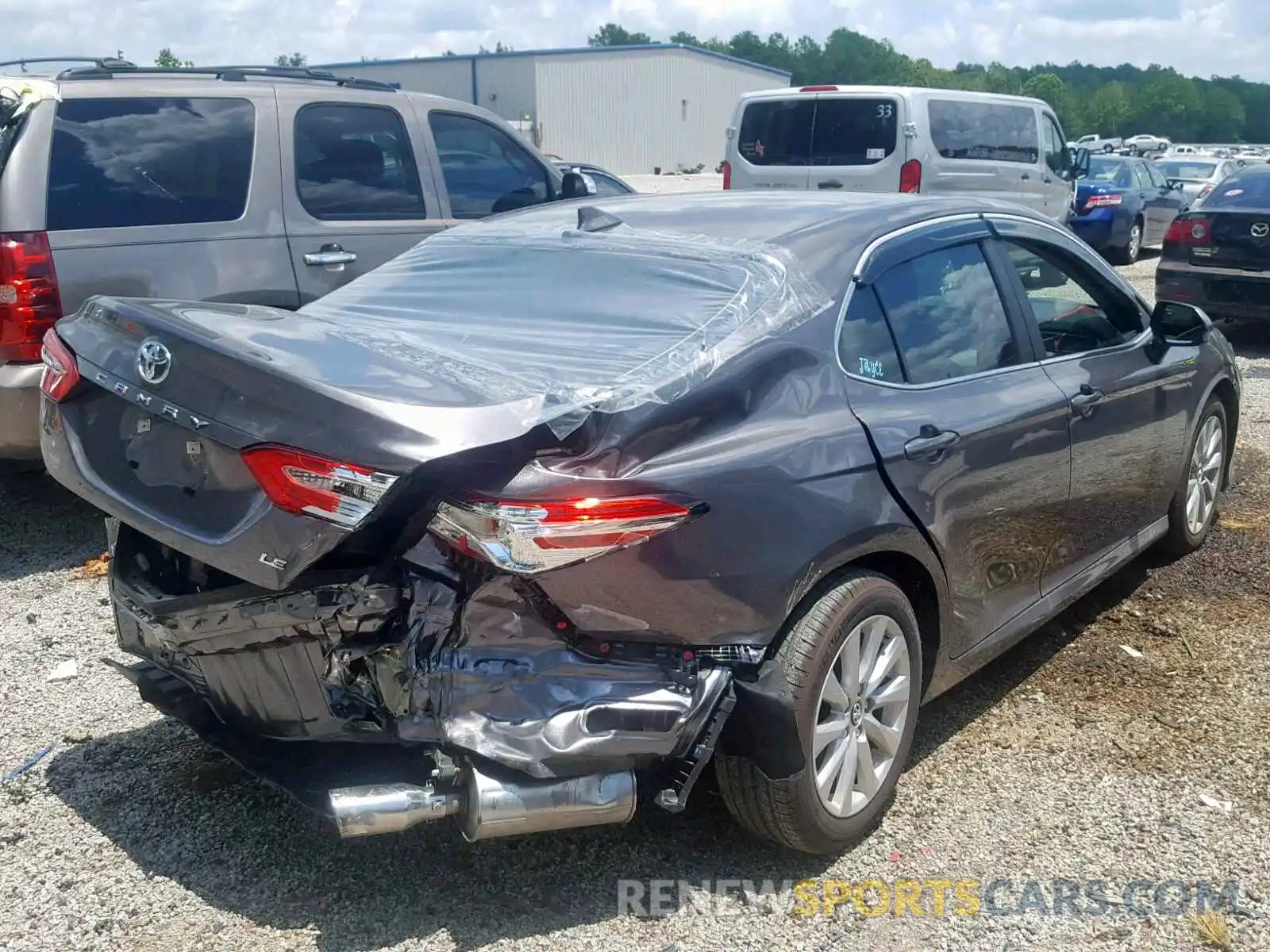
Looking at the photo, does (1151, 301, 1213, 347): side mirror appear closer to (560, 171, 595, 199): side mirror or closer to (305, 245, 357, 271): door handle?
(560, 171, 595, 199): side mirror

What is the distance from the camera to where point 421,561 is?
256 cm

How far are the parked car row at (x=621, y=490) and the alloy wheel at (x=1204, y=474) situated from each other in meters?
0.51

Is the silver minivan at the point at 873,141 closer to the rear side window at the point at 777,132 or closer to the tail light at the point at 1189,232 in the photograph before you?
the rear side window at the point at 777,132

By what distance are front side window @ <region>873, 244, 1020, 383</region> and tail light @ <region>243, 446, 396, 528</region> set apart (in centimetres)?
162

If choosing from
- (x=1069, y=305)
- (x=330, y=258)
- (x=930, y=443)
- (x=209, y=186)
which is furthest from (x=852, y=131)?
(x=930, y=443)

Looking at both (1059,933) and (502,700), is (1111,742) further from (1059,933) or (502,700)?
(502,700)

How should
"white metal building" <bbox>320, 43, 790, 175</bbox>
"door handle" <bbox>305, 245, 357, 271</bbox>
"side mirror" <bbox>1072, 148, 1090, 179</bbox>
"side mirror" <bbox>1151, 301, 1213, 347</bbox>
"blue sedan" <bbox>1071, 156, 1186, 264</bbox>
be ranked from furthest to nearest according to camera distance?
"white metal building" <bbox>320, 43, 790, 175</bbox> → "blue sedan" <bbox>1071, 156, 1186, 264</bbox> → "side mirror" <bbox>1072, 148, 1090, 179</bbox> → "door handle" <bbox>305, 245, 357, 271</bbox> → "side mirror" <bbox>1151, 301, 1213, 347</bbox>

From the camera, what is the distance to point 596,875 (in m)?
3.06

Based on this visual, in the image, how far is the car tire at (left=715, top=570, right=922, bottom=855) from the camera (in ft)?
9.33

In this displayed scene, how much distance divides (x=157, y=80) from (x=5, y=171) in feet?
3.17

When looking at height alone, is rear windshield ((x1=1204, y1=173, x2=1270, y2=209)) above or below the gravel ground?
above

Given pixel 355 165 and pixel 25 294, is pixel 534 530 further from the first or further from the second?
pixel 355 165

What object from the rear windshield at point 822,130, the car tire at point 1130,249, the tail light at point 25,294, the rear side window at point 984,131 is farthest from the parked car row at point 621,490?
the car tire at point 1130,249

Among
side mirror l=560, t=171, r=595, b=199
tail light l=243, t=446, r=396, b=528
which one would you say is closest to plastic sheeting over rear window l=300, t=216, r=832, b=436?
Answer: tail light l=243, t=446, r=396, b=528
